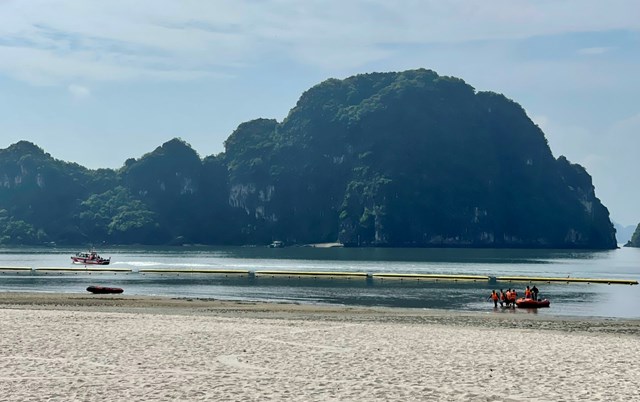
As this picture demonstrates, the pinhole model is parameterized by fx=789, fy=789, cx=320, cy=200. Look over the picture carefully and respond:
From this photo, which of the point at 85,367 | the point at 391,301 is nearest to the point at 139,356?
the point at 85,367

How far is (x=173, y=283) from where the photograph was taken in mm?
94188

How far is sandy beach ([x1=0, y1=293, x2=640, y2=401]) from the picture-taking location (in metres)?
19.0

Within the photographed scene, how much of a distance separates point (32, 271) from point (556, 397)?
112m

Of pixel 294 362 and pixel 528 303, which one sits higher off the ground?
pixel 294 362

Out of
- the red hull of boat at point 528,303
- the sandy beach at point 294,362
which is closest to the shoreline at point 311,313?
the red hull of boat at point 528,303

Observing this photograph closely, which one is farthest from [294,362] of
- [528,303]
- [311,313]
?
[528,303]

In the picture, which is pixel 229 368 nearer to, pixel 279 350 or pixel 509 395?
pixel 279 350

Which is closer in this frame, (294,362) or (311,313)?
(294,362)

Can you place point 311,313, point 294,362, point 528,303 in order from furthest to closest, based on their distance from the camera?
point 528,303 < point 311,313 < point 294,362

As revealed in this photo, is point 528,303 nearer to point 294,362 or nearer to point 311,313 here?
point 311,313

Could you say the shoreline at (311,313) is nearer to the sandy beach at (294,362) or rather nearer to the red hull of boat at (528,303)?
the red hull of boat at (528,303)

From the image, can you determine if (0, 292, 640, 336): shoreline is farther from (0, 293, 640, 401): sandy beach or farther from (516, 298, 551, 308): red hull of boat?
(0, 293, 640, 401): sandy beach

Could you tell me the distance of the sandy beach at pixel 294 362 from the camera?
19.0 meters

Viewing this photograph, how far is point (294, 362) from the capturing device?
23.8 meters
